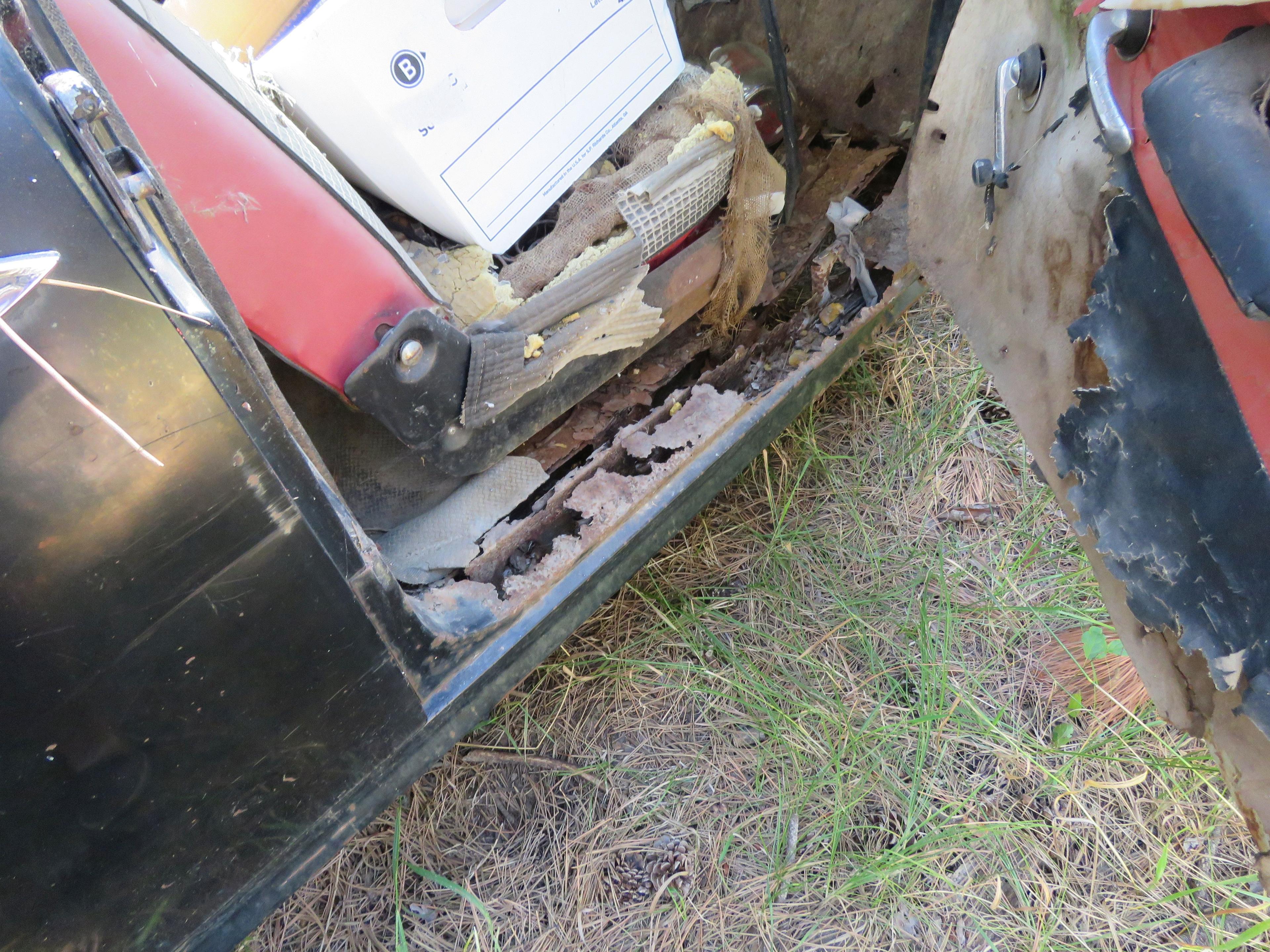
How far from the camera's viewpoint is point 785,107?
5.21ft

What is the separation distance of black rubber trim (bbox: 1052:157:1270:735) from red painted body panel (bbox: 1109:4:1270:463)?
0.01m

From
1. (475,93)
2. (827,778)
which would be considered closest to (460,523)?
(475,93)

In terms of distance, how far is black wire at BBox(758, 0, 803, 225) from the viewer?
150 centimetres

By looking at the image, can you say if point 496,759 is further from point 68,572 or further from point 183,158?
point 183,158

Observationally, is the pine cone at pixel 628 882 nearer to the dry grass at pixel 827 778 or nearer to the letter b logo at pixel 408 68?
the dry grass at pixel 827 778

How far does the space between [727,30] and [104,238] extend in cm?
175

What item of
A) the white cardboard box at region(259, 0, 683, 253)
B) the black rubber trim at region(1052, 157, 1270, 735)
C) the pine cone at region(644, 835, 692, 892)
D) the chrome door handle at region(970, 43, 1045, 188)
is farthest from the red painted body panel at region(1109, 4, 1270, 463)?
the pine cone at region(644, 835, 692, 892)

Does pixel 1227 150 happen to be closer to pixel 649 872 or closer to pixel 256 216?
pixel 256 216

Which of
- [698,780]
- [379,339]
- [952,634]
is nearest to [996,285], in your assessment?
[952,634]

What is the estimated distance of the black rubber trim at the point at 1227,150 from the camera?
2.35 feet

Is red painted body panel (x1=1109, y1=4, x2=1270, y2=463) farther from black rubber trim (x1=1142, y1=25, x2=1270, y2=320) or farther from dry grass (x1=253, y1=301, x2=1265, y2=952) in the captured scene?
dry grass (x1=253, y1=301, x2=1265, y2=952)

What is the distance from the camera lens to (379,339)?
44.8 inches

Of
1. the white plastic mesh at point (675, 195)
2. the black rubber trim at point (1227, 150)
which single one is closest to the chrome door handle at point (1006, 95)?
the black rubber trim at point (1227, 150)

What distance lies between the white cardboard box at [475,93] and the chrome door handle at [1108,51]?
788 millimetres
